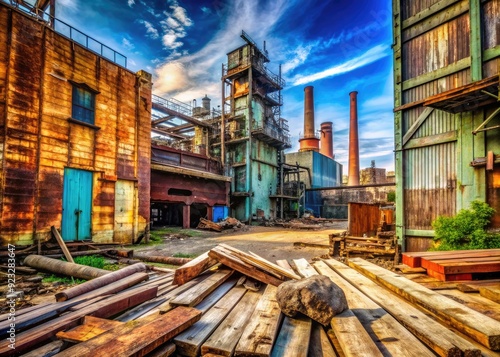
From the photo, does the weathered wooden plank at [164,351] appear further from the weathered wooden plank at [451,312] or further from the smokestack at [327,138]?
the smokestack at [327,138]

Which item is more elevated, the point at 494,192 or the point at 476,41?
the point at 476,41

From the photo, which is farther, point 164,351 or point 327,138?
point 327,138

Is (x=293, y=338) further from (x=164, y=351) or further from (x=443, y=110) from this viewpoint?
(x=443, y=110)

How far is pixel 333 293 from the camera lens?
2.46 m

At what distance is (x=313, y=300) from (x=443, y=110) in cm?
710

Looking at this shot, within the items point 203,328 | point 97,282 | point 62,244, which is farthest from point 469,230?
point 62,244

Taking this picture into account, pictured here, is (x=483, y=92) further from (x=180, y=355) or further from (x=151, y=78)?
(x=151, y=78)

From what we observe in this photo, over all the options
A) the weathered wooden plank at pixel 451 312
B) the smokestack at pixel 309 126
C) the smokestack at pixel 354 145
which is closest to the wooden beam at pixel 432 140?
the weathered wooden plank at pixel 451 312

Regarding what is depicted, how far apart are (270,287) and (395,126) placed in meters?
7.09

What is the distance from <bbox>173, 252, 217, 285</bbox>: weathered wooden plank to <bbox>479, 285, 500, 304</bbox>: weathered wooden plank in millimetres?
3587

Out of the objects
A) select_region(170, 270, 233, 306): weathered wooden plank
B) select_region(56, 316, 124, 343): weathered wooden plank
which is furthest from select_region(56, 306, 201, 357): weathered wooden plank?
select_region(170, 270, 233, 306): weathered wooden plank

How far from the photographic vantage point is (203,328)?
2168 millimetres

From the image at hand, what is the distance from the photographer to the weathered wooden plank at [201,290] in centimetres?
254

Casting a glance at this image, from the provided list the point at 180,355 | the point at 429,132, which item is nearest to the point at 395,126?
the point at 429,132
